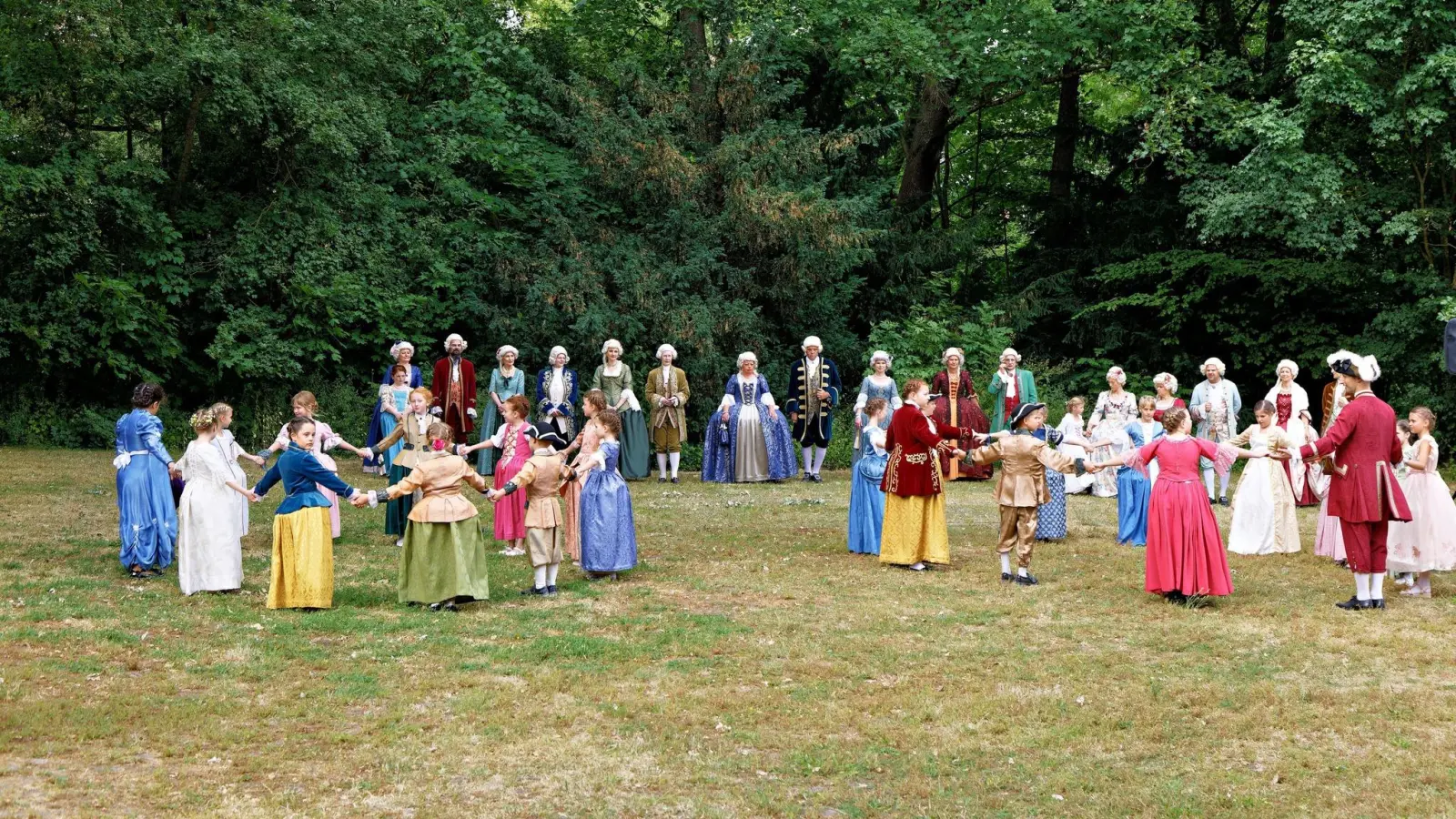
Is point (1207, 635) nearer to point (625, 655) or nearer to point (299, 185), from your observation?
point (625, 655)

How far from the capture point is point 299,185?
67.4 feet

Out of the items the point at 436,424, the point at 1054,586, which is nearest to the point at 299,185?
the point at 436,424

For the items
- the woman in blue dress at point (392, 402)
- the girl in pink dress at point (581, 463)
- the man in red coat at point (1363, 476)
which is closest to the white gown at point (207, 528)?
the girl in pink dress at point (581, 463)

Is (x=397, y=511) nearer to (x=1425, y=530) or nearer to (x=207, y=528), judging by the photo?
(x=207, y=528)

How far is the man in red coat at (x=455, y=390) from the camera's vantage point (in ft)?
53.5

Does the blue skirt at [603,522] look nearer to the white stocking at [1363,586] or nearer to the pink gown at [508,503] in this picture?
the pink gown at [508,503]

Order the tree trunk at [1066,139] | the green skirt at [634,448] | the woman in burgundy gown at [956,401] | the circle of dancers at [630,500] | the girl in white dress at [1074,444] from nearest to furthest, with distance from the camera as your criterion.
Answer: the circle of dancers at [630,500] → the girl in white dress at [1074,444] → the woman in burgundy gown at [956,401] → the green skirt at [634,448] → the tree trunk at [1066,139]

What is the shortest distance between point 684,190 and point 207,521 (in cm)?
1270

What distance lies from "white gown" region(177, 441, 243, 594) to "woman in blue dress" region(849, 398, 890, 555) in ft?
16.1

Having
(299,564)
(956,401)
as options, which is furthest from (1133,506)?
(299,564)

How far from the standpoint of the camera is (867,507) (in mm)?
11508

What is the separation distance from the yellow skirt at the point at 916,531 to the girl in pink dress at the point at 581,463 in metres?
2.47

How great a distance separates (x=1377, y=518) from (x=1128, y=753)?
395 centimetres

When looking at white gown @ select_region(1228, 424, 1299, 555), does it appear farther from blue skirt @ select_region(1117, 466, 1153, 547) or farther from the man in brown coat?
the man in brown coat
